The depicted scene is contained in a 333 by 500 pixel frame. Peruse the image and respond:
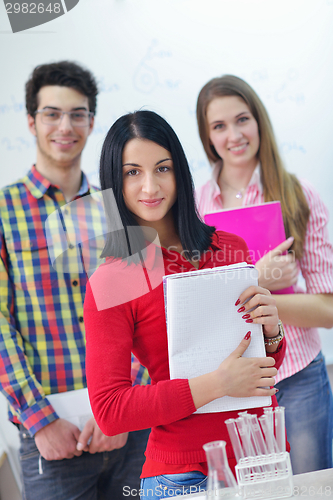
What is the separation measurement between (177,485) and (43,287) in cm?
77

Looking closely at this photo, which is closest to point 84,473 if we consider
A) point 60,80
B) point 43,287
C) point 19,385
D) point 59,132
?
point 19,385

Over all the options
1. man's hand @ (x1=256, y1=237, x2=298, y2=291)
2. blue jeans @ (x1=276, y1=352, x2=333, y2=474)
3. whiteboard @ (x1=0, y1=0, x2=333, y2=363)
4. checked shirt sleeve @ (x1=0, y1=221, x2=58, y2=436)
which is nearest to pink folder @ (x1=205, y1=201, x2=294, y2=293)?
man's hand @ (x1=256, y1=237, x2=298, y2=291)

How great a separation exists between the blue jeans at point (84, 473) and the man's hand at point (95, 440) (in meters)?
0.04

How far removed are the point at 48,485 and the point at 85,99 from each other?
129 cm

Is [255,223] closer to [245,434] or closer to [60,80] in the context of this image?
[245,434]

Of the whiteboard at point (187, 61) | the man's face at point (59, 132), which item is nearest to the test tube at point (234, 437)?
the man's face at point (59, 132)

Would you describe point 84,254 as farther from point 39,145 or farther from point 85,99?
point 85,99

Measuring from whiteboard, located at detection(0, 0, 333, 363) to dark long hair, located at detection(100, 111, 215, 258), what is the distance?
721 millimetres

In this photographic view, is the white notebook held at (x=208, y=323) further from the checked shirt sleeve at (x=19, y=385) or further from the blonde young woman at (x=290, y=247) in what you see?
the checked shirt sleeve at (x=19, y=385)

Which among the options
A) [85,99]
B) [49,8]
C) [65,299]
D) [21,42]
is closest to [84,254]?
[65,299]

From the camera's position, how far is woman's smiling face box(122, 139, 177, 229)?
877 mm

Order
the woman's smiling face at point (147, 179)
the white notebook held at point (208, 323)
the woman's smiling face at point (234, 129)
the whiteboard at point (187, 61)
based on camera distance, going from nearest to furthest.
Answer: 1. the white notebook held at point (208, 323)
2. the woman's smiling face at point (147, 179)
3. the woman's smiling face at point (234, 129)
4. the whiteboard at point (187, 61)

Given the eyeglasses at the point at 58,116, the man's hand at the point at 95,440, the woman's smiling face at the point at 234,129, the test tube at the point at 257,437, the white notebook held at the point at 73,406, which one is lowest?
the man's hand at the point at 95,440

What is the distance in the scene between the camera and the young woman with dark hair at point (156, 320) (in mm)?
745
